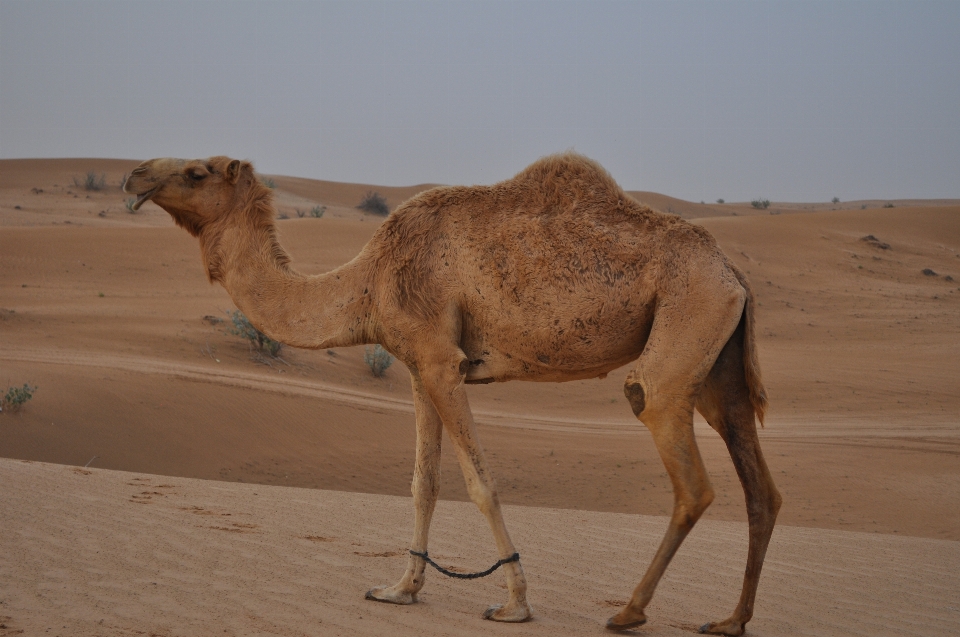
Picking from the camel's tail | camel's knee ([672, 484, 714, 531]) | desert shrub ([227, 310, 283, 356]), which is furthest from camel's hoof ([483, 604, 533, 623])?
desert shrub ([227, 310, 283, 356])

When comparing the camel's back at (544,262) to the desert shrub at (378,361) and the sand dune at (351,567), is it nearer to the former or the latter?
the sand dune at (351,567)

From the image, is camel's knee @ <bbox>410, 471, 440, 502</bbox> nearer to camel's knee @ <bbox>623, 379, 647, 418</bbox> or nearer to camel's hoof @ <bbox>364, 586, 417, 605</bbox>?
camel's hoof @ <bbox>364, 586, 417, 605</bbox>

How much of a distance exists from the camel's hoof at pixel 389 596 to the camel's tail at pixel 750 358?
242cm

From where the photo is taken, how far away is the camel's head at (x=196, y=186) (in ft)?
19.9

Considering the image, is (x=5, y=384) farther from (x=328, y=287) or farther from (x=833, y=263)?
(x=833, y=263)

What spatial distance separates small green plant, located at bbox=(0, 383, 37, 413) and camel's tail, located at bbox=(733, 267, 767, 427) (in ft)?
33.1

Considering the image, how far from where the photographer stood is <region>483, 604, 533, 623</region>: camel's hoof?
547cm

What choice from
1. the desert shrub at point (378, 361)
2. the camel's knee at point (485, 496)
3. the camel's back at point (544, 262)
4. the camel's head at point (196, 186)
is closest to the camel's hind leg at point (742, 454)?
the camel's back at point (544, 262)

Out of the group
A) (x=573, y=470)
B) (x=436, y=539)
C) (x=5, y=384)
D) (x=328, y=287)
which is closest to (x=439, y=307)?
(x=328, y=287)

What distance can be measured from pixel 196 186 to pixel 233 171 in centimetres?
26

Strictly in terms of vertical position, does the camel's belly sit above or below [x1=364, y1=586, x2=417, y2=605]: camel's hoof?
above

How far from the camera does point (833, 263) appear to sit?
33.3 meters

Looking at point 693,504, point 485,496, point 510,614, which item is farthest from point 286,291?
point 693,504

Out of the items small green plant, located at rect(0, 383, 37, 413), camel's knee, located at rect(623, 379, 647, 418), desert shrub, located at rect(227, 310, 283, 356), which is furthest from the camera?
desert shrub, located at rect(227, 310, 283, 356)
